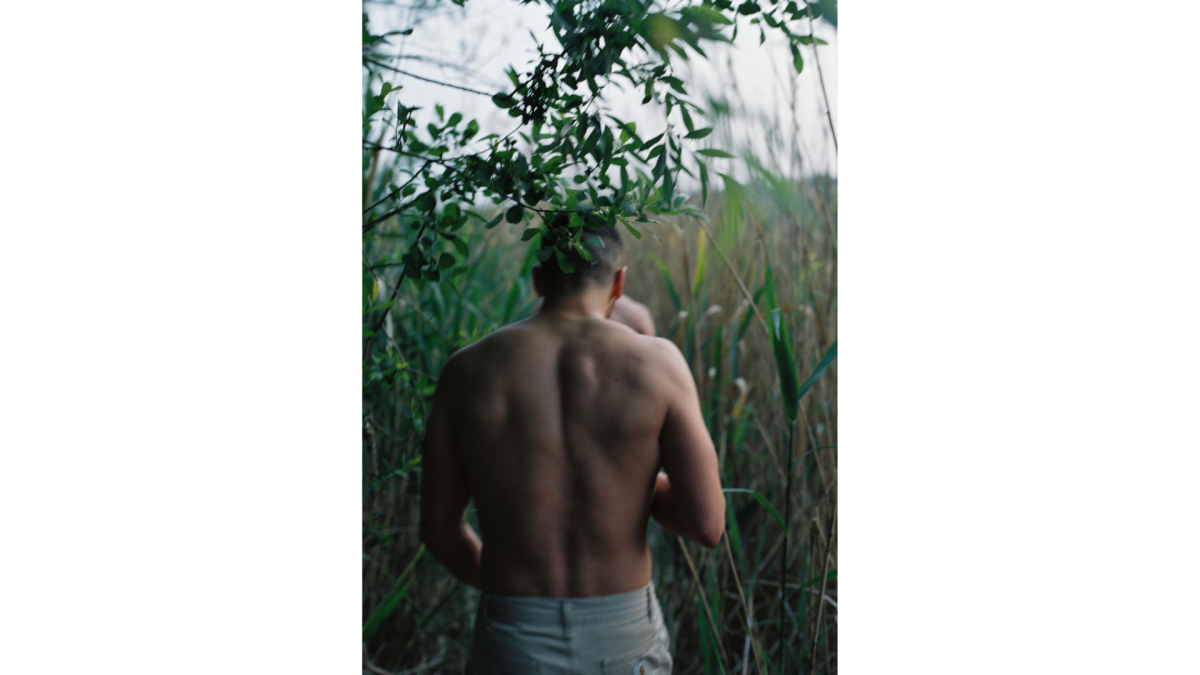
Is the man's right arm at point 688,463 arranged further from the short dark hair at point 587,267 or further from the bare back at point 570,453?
the short dark hair at point 587,267

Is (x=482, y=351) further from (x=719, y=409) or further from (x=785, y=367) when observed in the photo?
(x=719, y=409)

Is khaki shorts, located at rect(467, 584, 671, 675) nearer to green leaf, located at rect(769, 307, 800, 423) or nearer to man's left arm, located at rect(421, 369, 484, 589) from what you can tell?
man's left arm, located at rect(421, 369, 484, 589)

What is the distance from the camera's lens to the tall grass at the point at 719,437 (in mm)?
1604

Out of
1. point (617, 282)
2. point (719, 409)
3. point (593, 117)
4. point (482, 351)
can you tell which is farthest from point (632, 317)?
point (593, 117)

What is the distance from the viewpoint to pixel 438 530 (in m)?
1.21

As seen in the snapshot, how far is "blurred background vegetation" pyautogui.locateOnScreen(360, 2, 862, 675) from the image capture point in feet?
5.01

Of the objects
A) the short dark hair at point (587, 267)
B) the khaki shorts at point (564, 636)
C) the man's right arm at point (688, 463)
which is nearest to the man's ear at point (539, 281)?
the short dark hair at point (587, 267)

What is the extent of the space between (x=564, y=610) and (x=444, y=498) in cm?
26

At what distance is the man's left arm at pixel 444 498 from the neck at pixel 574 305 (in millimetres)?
205

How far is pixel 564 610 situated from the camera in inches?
44.4
